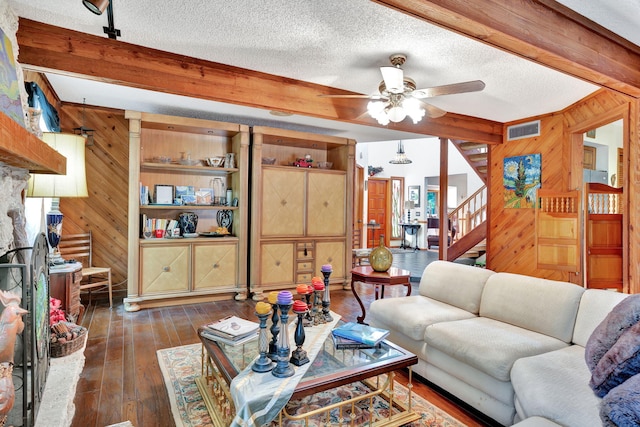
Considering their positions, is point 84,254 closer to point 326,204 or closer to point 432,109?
point 326,204

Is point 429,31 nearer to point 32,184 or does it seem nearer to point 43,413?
point 32,184

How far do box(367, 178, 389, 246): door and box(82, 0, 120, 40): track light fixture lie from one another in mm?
8998

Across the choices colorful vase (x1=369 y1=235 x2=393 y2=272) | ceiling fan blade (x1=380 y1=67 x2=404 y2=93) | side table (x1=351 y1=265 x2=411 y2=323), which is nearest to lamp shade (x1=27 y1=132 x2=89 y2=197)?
ceiling fan blade (x1=380 y1=67 x2=404 y2=93)

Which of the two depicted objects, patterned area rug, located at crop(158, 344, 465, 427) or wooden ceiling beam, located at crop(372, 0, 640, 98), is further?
patterned area rug, located at crop(158, 344, 465, 427)

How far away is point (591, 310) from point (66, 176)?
3.48 m

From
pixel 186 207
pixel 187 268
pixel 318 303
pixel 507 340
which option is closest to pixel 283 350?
pixel 318 303

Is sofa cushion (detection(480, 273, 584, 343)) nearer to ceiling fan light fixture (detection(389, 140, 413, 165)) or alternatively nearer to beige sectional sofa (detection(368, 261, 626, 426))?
beige sectional sofa (detection(368, 261, 626, 426))

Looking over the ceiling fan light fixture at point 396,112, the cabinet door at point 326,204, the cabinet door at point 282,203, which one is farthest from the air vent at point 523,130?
the cabinet door at point 282,203

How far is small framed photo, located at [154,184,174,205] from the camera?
4449 mm

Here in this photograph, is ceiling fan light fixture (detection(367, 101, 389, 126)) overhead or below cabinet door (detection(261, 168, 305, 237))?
overhead

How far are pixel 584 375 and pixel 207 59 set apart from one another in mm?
3334

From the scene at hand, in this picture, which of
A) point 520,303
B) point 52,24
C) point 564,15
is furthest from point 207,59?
point 520,303

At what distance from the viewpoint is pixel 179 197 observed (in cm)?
462

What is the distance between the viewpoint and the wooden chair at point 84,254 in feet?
13.4
